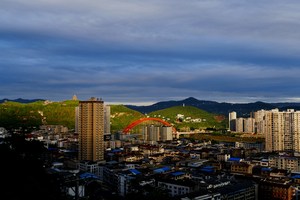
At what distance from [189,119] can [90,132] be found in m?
30.2

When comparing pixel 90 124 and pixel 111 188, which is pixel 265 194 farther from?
pixel 90 124

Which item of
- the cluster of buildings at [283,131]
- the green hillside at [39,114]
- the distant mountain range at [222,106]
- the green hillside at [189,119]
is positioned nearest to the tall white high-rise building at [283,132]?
the cluster of buildings at [283,131]

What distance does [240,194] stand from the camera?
445 inches

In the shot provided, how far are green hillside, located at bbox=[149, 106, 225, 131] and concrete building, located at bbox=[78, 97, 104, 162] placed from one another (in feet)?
72.2

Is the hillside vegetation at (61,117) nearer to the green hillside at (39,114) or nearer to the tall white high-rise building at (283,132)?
the green hillside at (39,114)

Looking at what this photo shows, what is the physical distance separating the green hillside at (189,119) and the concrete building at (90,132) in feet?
72.2

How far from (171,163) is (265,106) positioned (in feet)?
144

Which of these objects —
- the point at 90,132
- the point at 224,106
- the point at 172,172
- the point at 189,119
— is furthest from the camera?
the point at 224,106

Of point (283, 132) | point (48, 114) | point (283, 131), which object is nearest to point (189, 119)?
point (48, 114)

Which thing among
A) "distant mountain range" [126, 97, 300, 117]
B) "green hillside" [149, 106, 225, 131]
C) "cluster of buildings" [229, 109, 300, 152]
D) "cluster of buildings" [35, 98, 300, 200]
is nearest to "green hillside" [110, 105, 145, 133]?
"green hillside" [149, 106, 225, 131]

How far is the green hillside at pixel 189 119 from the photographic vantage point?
43125 millimetres

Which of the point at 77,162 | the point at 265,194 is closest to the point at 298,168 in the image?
the point at 265,194

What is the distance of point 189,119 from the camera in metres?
47.8

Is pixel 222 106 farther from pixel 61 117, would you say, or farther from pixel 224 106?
pixel 61 117
